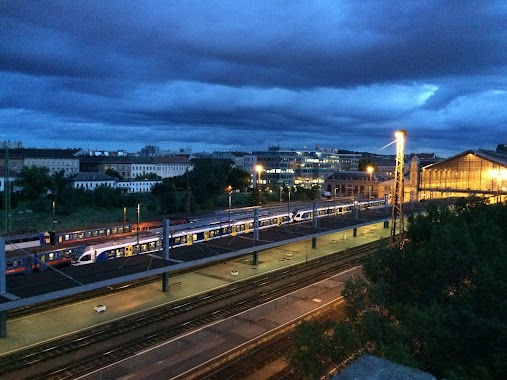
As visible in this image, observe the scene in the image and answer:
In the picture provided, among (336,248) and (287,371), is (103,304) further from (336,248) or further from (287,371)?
(336,248)

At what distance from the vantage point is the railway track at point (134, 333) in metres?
16.8

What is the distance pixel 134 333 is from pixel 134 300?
4235mm

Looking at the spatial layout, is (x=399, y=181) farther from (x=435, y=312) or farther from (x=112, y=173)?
(x=112, y=173)

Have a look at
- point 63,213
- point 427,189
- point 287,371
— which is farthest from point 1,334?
point 427,189

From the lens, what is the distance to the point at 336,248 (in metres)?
40.4

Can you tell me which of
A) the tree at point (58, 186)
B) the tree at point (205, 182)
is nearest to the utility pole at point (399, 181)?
the tree at point (205, 182)

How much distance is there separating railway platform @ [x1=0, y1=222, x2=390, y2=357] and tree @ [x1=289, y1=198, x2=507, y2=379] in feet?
39.5

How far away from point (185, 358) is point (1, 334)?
861 centimetres

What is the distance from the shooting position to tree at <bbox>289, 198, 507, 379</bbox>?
11.6m

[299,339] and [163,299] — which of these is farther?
[163,299]

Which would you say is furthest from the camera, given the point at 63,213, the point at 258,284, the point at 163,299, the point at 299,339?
the point at 63,213

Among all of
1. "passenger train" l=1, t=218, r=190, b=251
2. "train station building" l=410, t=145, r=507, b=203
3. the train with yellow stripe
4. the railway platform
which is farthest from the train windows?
"train station building" l=410, t=145, r=507, b=203

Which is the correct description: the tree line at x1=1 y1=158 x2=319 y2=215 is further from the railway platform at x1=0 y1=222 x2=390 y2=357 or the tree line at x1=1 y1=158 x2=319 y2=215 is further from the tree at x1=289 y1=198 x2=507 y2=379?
the tree at x1=289 y1=198 x2=507 y2=379

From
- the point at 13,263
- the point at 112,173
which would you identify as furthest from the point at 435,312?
the point at 112,173
